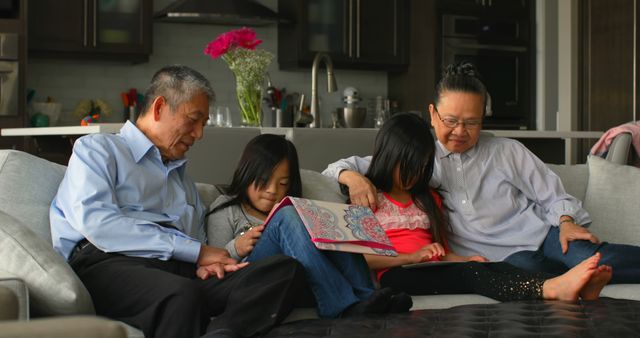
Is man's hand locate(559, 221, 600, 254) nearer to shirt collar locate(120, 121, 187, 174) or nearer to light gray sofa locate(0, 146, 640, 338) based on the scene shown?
light gray sofa locate(0, 146, 640, 338)

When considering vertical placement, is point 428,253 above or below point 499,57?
below

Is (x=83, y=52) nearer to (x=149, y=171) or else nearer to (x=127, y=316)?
(x=149, y=171)

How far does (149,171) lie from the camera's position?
2.69 meters

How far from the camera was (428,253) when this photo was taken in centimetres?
297

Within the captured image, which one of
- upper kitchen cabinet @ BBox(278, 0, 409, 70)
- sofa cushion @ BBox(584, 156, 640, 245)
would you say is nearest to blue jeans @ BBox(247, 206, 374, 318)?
sofa cushion @ BBox(584, 156, 640, 245)

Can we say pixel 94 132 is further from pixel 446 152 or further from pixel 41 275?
pixel 41 275

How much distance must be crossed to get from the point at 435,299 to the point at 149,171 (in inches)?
35.7

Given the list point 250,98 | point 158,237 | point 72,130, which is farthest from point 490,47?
point 158,237

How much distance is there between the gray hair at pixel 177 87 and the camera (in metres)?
2.75

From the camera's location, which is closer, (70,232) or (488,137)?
(70,232)

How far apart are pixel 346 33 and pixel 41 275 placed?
526cm

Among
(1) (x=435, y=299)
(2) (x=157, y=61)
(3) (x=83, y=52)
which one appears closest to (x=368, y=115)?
(2) (x=157, y=61)

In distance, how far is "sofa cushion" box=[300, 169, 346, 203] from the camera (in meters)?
3.13

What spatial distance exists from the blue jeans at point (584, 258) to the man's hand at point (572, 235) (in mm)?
13
